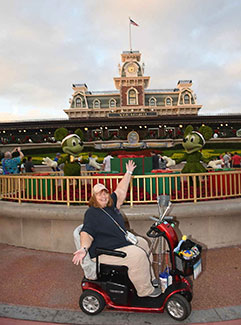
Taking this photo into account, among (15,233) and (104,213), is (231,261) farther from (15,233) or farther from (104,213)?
(15,233)

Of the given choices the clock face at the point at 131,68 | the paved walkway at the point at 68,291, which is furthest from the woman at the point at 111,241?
the clock face at the point at 131,68

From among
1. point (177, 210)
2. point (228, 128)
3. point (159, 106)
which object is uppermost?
point (159, 106)

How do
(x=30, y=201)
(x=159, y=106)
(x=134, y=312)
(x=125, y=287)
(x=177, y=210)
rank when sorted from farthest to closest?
(x=159, y=106) < (x=30, y=201) < (x=177, y=210) < (x=134, y=312) < (x=125, y=287)

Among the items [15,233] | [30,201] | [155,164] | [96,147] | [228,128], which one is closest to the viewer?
[15,233]

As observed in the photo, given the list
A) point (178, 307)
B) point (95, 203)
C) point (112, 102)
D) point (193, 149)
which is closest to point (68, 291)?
point (95, 203)

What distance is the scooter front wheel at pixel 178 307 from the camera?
2875 millimetres

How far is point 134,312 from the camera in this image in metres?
3.18

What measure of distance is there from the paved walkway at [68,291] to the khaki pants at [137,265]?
0.40m

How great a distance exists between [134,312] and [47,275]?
1802 mm

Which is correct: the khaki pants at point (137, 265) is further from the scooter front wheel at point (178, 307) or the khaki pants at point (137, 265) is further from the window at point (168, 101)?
the window at point (168, 101)

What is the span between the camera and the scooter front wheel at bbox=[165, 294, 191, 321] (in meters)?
2.88

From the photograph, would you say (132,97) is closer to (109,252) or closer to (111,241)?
(111,241)

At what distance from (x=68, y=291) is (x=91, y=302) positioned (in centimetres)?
78

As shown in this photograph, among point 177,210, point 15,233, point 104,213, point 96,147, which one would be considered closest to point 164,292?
point 104,213
